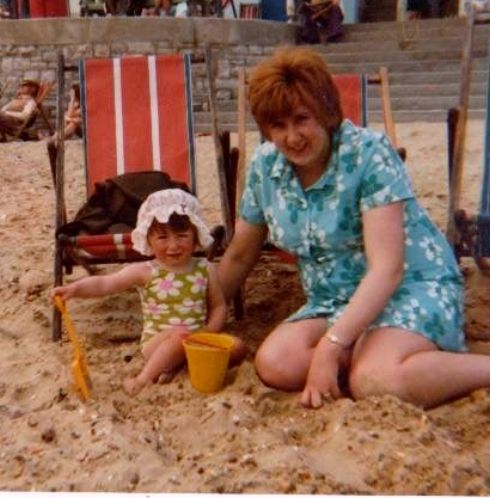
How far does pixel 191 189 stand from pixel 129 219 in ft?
1.68

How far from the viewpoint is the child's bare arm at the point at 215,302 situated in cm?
Result: 353

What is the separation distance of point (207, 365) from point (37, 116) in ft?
32.2

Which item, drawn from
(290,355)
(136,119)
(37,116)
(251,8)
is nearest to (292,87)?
(290,355)

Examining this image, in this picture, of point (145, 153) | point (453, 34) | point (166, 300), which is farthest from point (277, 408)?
point (453, 34)

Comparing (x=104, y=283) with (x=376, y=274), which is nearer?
(x=376, y=274)

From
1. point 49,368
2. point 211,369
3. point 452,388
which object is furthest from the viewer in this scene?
point 49,368

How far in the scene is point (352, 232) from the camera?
3.16 meters

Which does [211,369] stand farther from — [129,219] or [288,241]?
[129,219]

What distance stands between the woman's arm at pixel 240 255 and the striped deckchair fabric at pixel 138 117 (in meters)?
1.05

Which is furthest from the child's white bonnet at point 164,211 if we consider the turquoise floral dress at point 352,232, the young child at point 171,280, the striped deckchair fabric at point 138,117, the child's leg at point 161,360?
the striped deckchair fabric at point 138,117

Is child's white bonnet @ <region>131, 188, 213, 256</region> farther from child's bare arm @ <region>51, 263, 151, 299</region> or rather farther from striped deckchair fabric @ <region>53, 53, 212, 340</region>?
striped deckchair fabric @ <region>53, 53, 212, 340</region>

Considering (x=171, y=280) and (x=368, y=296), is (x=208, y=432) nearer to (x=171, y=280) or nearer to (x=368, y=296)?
(x=368, y=296)

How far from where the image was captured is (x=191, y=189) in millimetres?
4500

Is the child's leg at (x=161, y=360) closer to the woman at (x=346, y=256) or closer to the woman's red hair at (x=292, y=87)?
the woman at (x=346, y=256)
